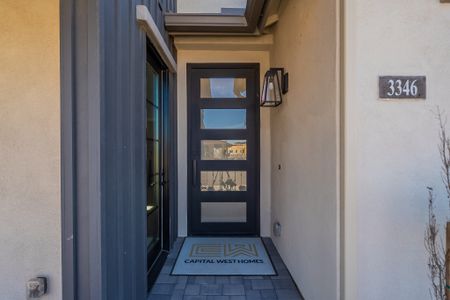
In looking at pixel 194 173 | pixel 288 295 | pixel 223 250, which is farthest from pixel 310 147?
pixel 194 173

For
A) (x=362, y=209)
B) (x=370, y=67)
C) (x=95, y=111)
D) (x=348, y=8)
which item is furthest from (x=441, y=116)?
(x=95, y=111)

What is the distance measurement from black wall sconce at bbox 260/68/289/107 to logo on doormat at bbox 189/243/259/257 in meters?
1.74

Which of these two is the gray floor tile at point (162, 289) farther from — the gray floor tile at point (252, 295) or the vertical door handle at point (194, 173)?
the vertical door handle at point (194, 173)

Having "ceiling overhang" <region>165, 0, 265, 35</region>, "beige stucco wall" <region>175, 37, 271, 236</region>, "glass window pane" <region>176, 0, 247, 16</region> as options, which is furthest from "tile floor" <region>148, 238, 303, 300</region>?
"glass window pane" <region>176, 0, 247, 16</region>

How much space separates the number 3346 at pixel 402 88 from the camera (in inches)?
62.1

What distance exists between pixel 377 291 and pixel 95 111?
1791 mm

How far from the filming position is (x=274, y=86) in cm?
307

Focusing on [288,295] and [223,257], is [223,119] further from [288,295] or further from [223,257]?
[288,295]

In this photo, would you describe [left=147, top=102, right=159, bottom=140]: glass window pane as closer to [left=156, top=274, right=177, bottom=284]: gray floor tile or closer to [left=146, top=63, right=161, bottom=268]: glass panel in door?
[left=146, top=63, right=161, bottom=268]: glass panel in door

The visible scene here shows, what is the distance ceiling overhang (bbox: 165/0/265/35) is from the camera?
317cm

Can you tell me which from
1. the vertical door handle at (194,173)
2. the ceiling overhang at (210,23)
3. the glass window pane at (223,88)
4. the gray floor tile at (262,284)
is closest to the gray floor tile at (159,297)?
the gray floor tile at (262,284)

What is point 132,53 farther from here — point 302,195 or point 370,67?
point 302,195

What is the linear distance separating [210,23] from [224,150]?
5.35 ft

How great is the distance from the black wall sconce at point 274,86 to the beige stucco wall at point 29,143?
81.5 inches
